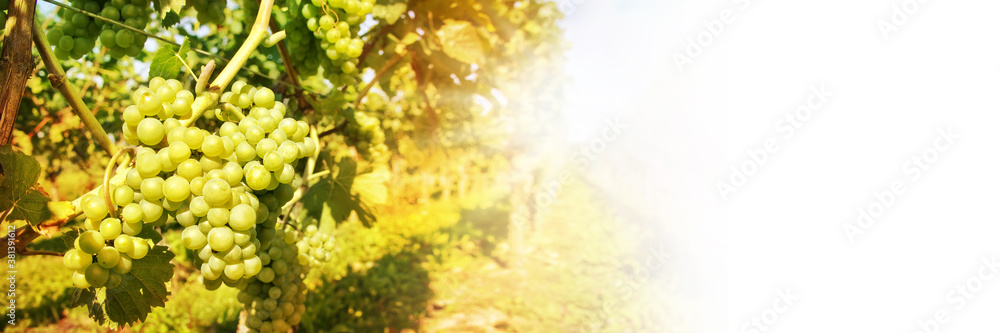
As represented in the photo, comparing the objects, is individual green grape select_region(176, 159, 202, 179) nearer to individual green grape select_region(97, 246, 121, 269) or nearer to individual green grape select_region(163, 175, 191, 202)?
individual green grape select_region(163, 175, 191, 202)

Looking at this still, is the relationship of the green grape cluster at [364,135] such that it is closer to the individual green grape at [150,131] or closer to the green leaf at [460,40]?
Result: the green leaf at [460,40]

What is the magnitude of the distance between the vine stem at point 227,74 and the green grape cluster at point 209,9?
42 cm

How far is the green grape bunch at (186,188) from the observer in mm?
795

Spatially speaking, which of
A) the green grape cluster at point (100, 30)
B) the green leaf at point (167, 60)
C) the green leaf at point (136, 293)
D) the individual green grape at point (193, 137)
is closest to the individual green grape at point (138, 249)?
the green leaf at point (136, 293)

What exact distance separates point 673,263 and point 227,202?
685 centimetres

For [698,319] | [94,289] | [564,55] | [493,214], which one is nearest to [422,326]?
[698,319]

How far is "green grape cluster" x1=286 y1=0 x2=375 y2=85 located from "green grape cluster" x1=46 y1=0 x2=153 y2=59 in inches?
17.5

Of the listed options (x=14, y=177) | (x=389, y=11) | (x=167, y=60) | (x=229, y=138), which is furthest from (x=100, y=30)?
(x=389, y=11)

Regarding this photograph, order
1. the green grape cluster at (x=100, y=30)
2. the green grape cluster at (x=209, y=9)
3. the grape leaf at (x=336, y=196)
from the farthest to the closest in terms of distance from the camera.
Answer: the grape leaf at (x=336, y=196)
the green grape cluster at (x=209, y=9)
the green grape cluster at (x=100, y=30)

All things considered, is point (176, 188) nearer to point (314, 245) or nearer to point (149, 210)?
point (149, 210)

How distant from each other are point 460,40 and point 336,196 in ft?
2.94

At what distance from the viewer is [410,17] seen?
83.7 inches

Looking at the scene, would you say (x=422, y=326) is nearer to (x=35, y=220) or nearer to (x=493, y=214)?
(x=35, y=220)

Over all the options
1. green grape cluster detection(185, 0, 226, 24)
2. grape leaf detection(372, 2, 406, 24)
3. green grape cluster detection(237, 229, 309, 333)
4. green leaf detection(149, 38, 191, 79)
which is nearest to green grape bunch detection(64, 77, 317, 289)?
green leaf detection(149, 38, 191, 79)
